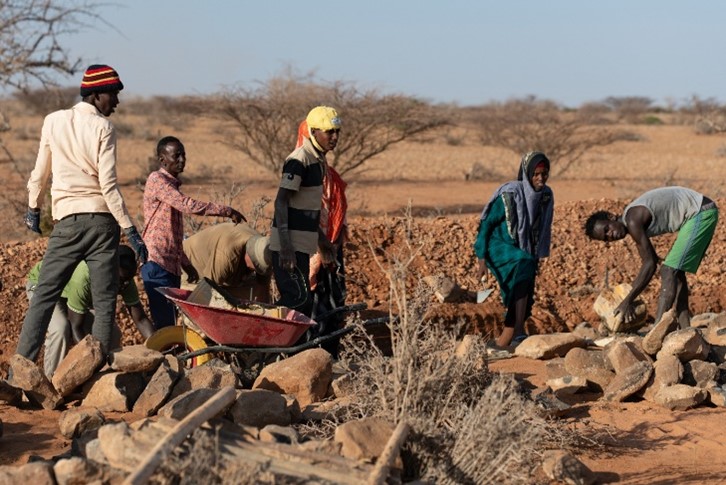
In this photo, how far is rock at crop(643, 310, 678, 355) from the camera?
270 inches

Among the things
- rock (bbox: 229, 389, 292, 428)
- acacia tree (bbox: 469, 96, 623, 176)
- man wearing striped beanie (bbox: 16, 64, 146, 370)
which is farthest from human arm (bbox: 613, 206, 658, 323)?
acacia tree (bbox: 469, 96, 623, 176)

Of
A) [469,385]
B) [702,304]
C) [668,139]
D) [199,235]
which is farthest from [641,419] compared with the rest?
[668,139]

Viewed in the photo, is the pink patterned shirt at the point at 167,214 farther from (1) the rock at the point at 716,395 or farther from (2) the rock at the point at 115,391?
(1) the rock at the point at 716,395

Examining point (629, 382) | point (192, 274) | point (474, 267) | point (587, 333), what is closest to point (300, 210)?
point (192, 274)

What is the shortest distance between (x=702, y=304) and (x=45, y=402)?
21.0ft

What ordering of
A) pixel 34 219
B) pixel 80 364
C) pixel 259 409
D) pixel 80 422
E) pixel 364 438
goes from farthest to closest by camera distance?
pixel 34 219 → pixel 80 364 → pixel 80 422 → pixel 259 409 → pixel 364 438

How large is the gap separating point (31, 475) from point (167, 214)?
Result: 295cm

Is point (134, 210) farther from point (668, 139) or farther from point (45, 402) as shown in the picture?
point (668, 139)

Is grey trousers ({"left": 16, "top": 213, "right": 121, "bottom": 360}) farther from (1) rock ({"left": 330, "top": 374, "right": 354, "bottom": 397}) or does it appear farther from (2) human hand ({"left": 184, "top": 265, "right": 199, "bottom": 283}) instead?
(1) rock ({"left": 330, "top": 374, "right": 354, "bottom": 397})

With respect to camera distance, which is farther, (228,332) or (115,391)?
(228,332)

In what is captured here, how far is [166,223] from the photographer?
267 inches

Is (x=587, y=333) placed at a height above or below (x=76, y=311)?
below

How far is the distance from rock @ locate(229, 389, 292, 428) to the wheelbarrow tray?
844 millimetres

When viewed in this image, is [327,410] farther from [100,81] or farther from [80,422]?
[100,81]
